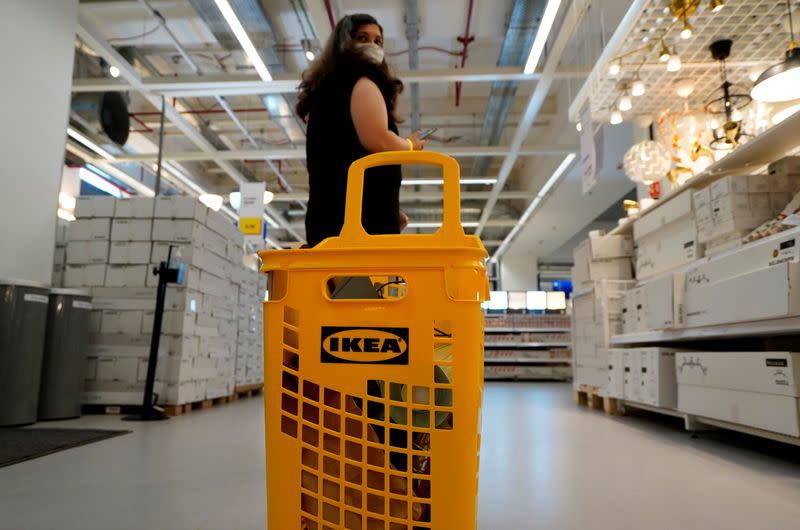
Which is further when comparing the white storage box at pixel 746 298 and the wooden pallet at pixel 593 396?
the wooden pallet at pixel 593 396

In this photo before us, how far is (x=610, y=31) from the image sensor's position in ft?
20.8

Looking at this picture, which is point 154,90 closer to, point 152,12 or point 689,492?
point 152,12

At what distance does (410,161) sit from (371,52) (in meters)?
0.54

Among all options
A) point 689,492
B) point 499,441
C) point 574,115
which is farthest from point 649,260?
point 689,492

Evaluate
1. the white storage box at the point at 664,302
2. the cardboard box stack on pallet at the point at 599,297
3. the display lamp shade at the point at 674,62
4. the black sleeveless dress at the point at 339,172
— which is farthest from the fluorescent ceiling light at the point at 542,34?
the black sleeveless dress at the point at 339,172

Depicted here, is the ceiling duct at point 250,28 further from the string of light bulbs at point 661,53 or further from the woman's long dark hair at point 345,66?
the woman's long dark hair at point 345,66

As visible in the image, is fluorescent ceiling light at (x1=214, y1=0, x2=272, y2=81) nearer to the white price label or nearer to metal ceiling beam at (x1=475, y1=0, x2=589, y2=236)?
the white price label

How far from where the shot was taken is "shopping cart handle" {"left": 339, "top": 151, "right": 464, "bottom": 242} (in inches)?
36.8

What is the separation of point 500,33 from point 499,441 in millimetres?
5610

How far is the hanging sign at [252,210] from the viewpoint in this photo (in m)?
8.19

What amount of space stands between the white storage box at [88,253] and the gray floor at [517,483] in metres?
1.96

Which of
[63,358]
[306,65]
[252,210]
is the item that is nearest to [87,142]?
[252,210]

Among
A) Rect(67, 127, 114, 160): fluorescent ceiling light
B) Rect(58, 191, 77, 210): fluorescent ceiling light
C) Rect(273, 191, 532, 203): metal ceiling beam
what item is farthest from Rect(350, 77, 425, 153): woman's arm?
Rect(273, 191, 532, 203): metal ceiling beam

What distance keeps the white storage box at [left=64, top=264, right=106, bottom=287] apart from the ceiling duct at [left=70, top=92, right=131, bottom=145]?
3896 millimetres
